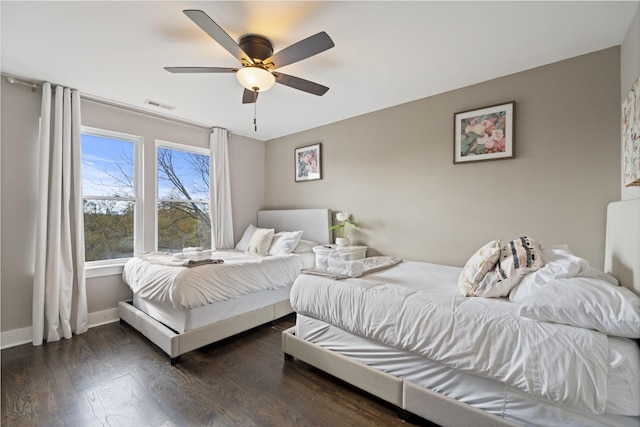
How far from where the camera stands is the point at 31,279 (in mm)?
2773

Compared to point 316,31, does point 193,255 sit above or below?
below

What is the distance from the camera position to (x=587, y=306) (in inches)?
48.3

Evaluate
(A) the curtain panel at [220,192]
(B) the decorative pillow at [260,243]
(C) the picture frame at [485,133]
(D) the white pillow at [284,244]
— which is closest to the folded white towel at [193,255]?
(B) the decorative pillow at [260,243]

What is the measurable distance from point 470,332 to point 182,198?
3.96 metres

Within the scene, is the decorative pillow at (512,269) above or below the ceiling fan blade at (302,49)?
below

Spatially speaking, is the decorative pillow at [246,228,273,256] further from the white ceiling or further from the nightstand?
the white ceiling

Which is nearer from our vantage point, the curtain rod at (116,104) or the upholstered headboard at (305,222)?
the curtain rod at (116,104)

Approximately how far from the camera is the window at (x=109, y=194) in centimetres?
322

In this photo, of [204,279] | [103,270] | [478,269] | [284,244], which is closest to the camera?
[478,269]

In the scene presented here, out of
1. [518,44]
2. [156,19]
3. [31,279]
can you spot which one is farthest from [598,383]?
[31,279]

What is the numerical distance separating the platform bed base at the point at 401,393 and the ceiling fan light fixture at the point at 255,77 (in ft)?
6.87

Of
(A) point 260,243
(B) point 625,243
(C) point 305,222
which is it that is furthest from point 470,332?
(C) point 305,222

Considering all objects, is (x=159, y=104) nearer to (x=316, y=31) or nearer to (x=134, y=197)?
(x=134, y=197)

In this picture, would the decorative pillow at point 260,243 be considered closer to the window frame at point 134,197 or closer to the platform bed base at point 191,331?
the platform bed base at point 191,331
